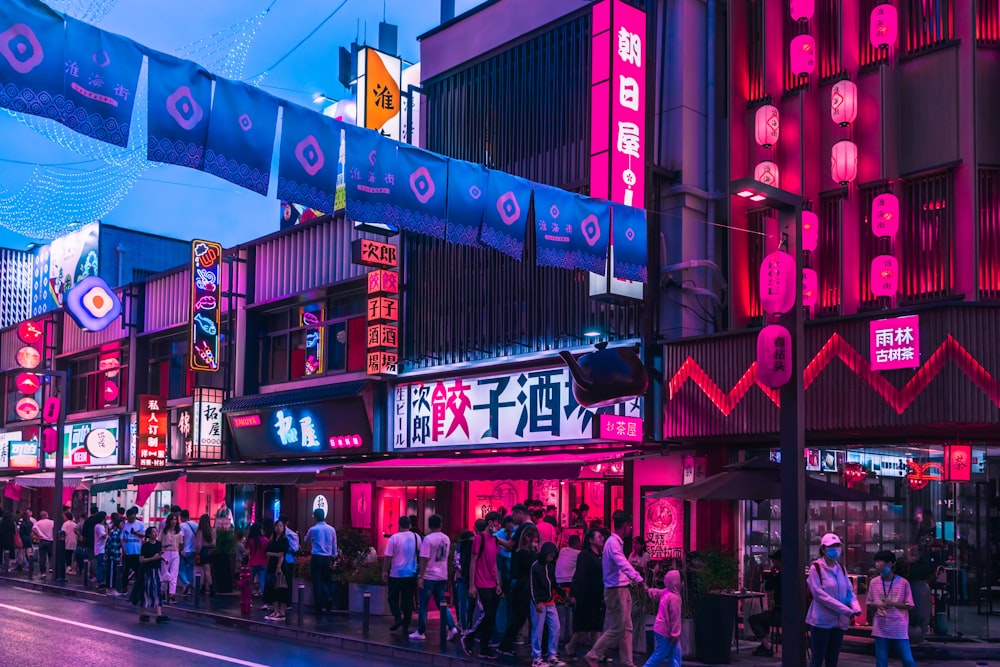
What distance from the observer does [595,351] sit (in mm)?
19312

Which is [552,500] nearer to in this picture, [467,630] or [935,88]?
[467,630]

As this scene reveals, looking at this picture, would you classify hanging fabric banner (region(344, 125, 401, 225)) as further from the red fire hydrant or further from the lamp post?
the red fire hydrant

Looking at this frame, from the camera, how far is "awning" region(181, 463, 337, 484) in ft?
79.6

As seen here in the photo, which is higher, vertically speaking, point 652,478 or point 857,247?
point 857,247

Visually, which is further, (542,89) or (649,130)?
(542,89)

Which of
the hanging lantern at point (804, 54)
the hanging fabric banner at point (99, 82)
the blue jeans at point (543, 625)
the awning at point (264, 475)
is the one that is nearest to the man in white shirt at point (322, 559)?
the awning at point (264, 475)

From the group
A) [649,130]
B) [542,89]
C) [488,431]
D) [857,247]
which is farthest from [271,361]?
[857,247]

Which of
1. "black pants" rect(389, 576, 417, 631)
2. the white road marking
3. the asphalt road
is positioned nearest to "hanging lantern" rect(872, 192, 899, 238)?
"black pants" rect(389, 576, 417, 631)

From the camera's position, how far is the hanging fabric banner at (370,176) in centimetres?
1427

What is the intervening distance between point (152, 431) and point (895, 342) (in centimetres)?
2291

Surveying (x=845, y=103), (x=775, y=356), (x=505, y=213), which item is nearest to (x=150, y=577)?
(x=505, y=213)

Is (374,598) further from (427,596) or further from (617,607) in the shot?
(617,607)

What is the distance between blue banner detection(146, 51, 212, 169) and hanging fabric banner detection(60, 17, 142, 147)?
27cm

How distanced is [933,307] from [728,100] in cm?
589
